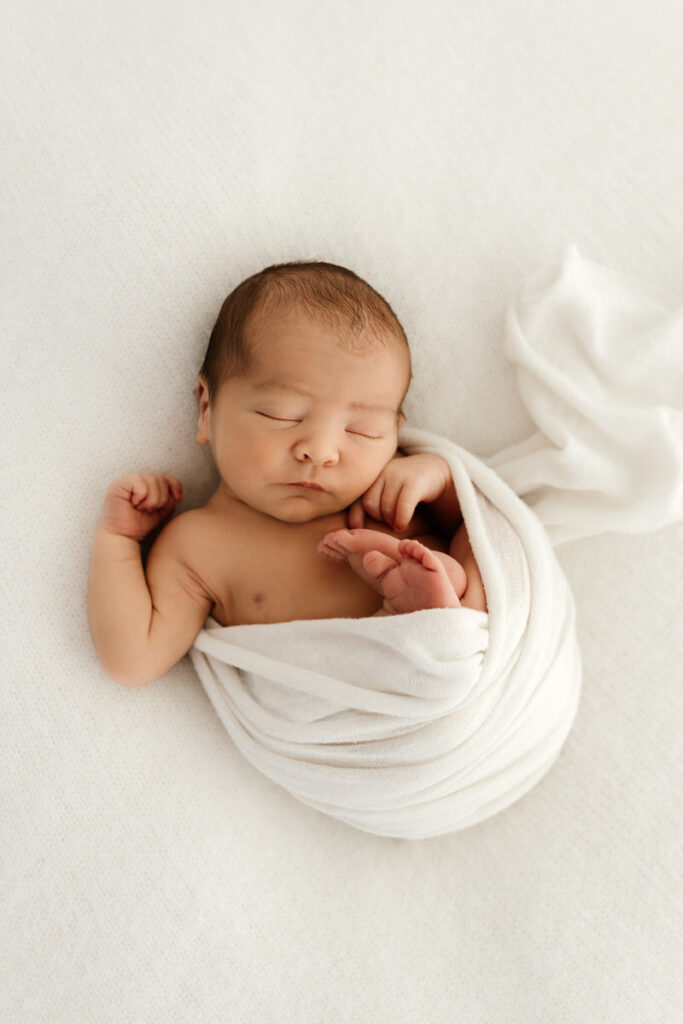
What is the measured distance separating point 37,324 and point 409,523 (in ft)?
2.22

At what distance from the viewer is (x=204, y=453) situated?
1.47 m

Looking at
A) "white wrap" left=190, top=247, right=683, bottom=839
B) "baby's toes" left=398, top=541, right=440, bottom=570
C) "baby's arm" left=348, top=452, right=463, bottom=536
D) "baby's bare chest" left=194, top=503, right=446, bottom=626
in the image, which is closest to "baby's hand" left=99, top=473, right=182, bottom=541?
"baby's bare chest" left=194, top=503, right=446, bottom=626

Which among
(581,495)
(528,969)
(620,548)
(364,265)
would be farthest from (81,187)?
(528,969)

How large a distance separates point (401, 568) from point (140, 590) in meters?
0.41

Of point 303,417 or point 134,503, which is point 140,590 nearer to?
point 134,503

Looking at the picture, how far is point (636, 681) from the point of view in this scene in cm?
144

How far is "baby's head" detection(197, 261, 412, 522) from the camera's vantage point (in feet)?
4.16

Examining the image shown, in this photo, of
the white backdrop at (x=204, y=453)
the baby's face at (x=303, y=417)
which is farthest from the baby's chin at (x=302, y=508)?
the white backdrop at (x=204, y=453)

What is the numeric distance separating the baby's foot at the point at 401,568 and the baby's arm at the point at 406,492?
87mm

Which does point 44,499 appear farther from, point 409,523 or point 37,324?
point 409,523

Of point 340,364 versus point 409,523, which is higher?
point 340,364

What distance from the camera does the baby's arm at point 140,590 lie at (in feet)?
4.22

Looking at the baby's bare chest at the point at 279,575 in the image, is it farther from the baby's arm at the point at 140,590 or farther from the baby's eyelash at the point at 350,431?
the baby's eyelash at the point at 350,431

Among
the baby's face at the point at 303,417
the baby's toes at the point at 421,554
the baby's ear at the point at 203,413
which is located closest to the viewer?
the baby's toes at the point at 421,554
